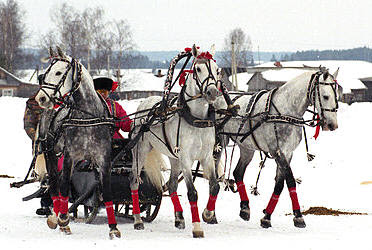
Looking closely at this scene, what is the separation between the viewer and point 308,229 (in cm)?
992

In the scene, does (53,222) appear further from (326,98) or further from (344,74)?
(344,74)

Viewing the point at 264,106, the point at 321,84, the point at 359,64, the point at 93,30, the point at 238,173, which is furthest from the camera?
the point at 359,64

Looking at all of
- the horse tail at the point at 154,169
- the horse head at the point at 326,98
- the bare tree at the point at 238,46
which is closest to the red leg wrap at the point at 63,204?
the horse tail at the point at 154,169

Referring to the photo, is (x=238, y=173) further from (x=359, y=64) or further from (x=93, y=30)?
(x=359, y=64)

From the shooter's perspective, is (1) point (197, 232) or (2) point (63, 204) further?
(2) point (63, 204)

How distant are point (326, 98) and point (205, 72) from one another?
6.82 ft

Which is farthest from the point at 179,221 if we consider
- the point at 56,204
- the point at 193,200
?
the point at 56,204

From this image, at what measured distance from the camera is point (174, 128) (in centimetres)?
948

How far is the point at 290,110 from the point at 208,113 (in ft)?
5.17

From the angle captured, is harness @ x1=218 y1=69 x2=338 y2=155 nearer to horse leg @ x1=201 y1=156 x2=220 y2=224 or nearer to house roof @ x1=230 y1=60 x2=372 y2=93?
horse leg @ x1=201 y1=156 x2=220 y2=224

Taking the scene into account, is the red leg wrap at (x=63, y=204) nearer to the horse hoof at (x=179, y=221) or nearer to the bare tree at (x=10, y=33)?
the horse hoof at (x=179, y=221)

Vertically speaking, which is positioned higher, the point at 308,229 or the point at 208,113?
the point at 208,113

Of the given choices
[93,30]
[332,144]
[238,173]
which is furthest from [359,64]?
[238,173]

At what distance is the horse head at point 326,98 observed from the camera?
9.66 meters
